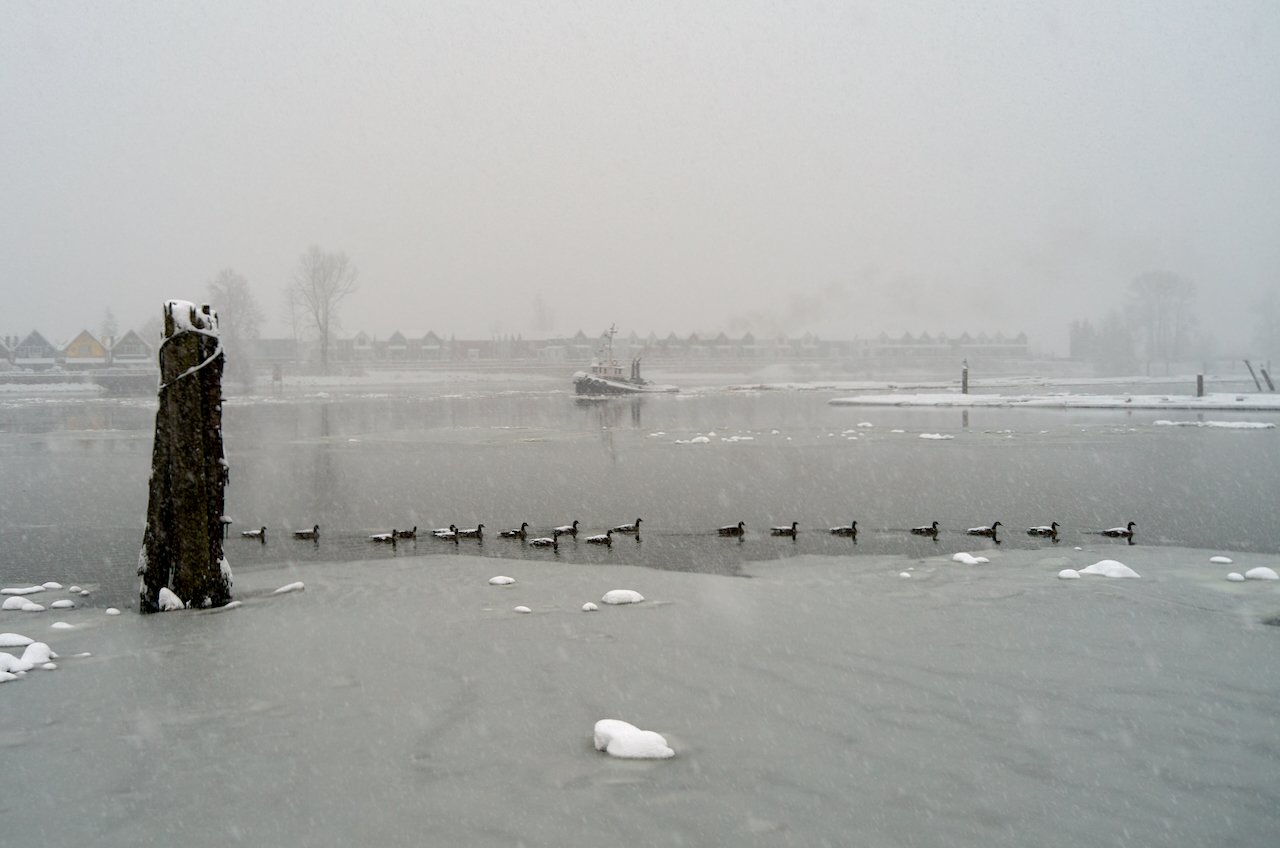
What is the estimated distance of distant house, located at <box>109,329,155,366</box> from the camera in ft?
317

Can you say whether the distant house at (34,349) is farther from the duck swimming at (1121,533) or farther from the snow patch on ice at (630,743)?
Answer: the snow patch on ice at (630,743)

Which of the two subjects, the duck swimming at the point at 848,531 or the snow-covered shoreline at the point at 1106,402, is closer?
the duck swimming at the point at 848,531

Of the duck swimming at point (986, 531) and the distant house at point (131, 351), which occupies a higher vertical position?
the distant house at point (131, 351)

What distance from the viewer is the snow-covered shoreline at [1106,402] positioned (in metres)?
42.4

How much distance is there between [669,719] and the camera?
605 centimetres

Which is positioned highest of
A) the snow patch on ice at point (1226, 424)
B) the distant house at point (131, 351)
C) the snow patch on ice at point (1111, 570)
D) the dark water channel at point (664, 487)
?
the distant house at point (131, 351)

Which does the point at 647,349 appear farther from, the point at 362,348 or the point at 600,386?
the point at 600,386

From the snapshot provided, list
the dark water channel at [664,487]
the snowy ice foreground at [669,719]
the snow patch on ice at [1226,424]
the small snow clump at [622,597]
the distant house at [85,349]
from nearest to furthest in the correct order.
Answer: the snowy ice foreground at [669,719] < the small snow clump at [622,597] < the dark water channel at [664,487] < the snow patch on ice at [1226,424] < the distant house at [85,349]

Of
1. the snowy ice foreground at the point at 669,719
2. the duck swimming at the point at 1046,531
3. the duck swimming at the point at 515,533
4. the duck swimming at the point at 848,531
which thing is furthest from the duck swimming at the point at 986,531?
the duck swimming at the point at 515,533

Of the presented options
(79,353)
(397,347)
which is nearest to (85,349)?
(79,353)

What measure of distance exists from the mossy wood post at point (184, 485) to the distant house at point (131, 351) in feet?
323

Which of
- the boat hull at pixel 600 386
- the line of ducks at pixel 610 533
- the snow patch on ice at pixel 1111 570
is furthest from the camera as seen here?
the boat hull at pixel 600 386

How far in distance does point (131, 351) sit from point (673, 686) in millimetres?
106071

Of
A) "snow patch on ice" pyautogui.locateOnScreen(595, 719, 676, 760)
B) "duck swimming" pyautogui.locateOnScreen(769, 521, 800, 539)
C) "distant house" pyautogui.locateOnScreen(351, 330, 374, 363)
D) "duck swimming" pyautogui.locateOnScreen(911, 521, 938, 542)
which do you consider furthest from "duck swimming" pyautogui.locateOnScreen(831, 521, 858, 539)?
"distant house" pyautogui.locateOnScreen(351, 330, 374, 363)
